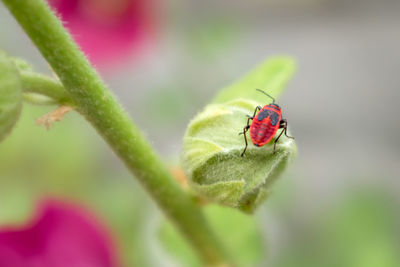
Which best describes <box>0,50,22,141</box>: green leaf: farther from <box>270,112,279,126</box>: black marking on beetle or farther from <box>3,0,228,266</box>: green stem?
<box>270,112,279,126</box>: black marking on beetle

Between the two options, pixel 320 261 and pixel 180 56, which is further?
pixel 180 56

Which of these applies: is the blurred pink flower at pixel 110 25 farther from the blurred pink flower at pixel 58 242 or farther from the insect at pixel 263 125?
the insect at pixel 263 125

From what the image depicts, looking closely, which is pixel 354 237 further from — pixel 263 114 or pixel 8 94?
pixel 8 94

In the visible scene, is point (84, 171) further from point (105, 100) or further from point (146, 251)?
point (105, 100)

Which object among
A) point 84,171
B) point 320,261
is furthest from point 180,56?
point 320,261

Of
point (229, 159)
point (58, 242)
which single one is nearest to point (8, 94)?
point (229, 159)

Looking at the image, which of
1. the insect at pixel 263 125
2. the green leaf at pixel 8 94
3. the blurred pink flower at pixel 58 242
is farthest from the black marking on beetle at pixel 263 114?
the blurred pink flower at pixel 58 242
